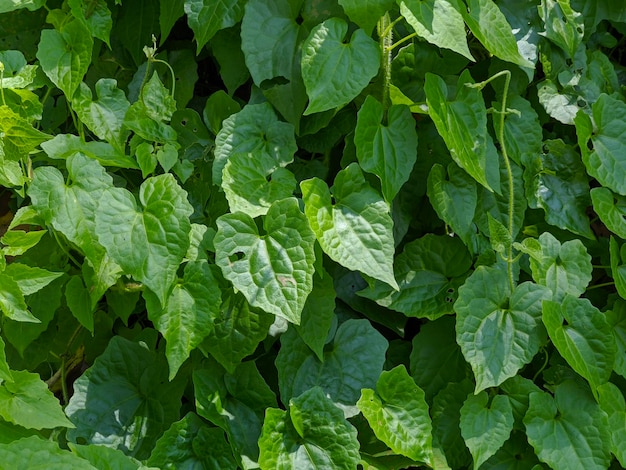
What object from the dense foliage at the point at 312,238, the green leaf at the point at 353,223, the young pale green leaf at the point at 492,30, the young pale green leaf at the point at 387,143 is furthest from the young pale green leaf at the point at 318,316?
the young pale green leaf at the point at 492,30

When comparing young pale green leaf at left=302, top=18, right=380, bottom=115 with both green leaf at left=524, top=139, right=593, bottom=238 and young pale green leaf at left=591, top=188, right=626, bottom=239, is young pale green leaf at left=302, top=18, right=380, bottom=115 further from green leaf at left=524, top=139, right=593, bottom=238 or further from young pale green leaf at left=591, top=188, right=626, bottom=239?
young pale green leaf at left=591, top=188, right=626, bottom=239

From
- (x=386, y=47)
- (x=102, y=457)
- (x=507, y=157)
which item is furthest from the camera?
(x=507, y=157)

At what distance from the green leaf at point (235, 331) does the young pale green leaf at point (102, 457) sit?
24 cm

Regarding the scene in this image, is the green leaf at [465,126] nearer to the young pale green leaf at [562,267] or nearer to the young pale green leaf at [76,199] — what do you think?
the young pale green leaf at [562,267]

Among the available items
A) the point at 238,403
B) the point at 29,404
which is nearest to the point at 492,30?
the point at 238,403

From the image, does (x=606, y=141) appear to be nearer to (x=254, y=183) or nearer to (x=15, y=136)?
(x=254, y=183)

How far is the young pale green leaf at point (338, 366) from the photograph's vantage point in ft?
4.75

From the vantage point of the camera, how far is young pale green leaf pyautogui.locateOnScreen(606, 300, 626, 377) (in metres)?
1.52

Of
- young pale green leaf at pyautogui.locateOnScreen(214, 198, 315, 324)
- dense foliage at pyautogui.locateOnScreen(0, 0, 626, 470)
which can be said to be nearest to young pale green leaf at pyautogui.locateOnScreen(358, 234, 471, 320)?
dense foliage at pyautogui.locateOnScreen(0, 0, 626, 470)

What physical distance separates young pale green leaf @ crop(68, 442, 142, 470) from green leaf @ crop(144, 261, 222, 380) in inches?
6.2

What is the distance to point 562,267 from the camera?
1.50 meters

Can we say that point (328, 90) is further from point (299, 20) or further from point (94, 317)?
point (94, 317)

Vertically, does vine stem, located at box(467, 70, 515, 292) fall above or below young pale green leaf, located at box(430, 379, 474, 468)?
above

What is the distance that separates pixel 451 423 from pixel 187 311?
604 mm
